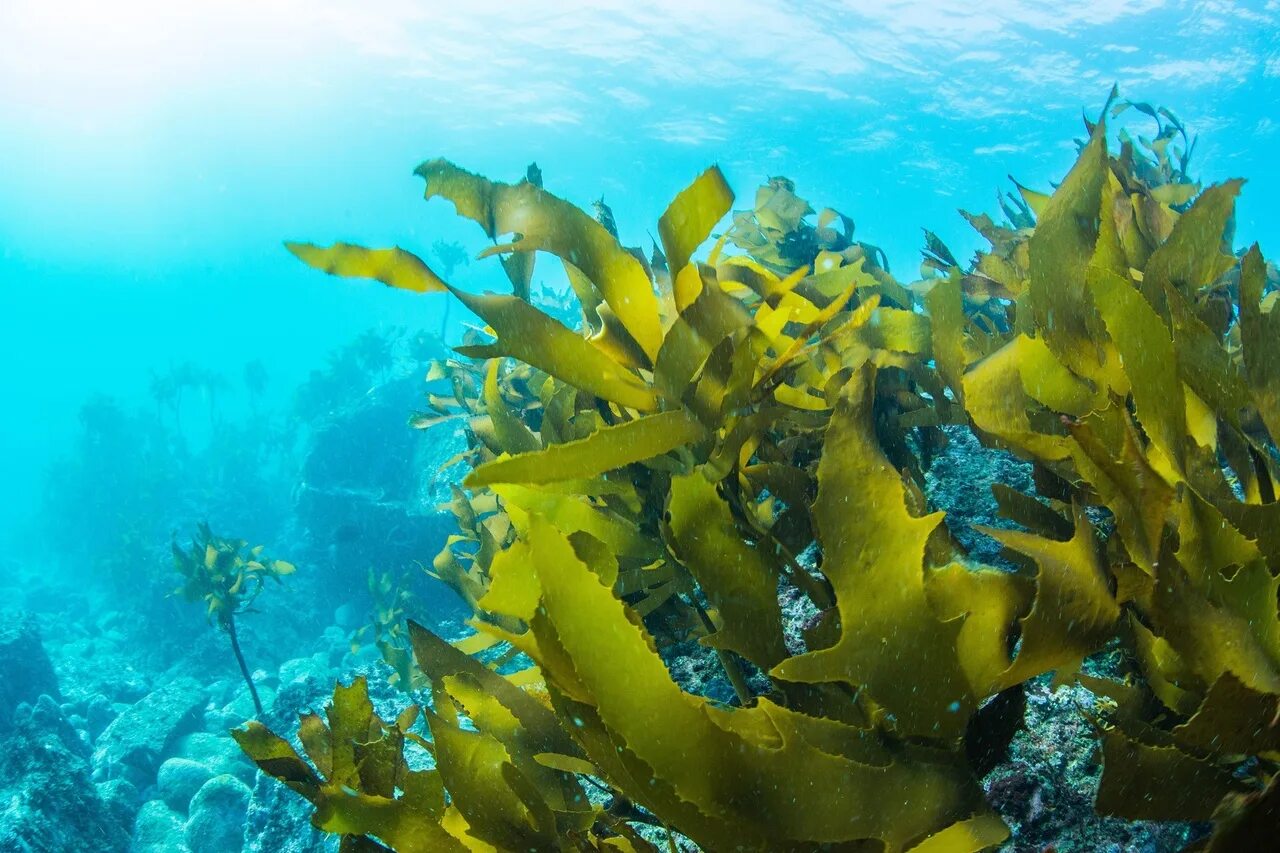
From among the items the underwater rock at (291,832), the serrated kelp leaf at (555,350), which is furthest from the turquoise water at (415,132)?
the serrated kelp leaf at (555,350)

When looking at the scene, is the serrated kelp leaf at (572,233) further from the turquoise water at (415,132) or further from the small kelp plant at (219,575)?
the small kelp plant at (219,575)

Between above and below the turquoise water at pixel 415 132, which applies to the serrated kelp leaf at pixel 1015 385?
below

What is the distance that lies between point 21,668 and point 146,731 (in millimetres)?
3783

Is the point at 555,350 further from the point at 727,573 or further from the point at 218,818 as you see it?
the point at 218,818

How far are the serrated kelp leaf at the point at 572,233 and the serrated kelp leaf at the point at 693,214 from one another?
8cm

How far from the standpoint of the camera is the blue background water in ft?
66.5

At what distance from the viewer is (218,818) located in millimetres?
7082

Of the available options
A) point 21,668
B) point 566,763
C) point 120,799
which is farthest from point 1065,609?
point 21,668

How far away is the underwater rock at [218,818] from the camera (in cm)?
698

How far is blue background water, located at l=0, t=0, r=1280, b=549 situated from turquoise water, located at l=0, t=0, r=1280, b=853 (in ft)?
0.54

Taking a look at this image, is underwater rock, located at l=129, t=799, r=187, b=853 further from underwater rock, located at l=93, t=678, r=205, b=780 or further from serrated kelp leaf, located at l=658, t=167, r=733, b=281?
serrated kelp leaf, located at l=658, t=167, r=733, b=281

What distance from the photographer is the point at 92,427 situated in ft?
89.0

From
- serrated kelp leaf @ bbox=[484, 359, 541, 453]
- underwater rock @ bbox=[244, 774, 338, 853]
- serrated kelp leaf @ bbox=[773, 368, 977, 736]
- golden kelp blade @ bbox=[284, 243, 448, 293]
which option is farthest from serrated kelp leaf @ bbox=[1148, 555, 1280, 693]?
underwater rock @ bbox=[244, 774, 338, 853]

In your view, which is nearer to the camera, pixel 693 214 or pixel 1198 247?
pixel 693 214
